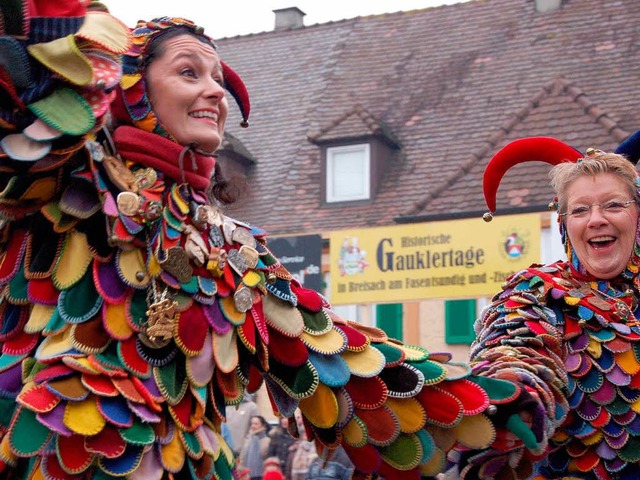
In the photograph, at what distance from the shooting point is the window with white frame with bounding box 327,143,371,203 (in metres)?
17.8

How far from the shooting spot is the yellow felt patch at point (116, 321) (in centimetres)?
329

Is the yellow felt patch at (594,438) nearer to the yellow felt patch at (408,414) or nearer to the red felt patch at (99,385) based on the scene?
the yellow felt patch at (408,414)

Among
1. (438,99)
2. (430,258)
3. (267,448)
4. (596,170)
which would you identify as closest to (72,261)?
(596,170)

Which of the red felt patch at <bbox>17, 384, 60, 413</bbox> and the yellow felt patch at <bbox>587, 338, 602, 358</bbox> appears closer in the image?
the red felt patch at <bbox>17, 384, 60, 413</bbox>

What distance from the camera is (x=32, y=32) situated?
3.20m

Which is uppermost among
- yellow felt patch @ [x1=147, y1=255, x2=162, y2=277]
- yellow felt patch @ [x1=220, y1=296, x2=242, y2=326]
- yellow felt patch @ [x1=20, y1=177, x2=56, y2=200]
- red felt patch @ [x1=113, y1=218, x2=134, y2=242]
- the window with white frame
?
the window with white frame

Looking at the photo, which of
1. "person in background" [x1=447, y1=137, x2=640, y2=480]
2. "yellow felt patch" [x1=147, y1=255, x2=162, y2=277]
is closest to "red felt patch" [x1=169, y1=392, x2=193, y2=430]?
"yellow felt patch" [x1=147, y1=255, x2=162, y2=277]

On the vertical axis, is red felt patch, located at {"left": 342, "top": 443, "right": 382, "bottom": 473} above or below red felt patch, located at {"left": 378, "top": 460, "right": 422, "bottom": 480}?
above

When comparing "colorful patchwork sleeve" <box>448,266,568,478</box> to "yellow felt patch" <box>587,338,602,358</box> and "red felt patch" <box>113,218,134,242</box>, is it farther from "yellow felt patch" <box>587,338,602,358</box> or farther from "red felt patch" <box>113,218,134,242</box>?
"red felt patch" <box>113,218,134,242</box>

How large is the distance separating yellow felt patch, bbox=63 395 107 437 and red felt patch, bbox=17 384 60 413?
1.6 inches

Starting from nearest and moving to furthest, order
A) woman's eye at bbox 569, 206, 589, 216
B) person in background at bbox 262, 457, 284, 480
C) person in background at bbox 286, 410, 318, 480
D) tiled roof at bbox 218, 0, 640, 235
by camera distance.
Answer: woman's eye at bbox 569, 206, 589, 216 < person in background at bbox 262, 457, 284, 480 < person in background at bbox 286, 410, 318, 480 < tiled roof at bbox 218, 0, 640, 235

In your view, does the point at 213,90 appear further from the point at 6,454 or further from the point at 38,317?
the point at 6,454

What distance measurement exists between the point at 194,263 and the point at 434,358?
963 millimetres

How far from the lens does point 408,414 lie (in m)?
3.89
